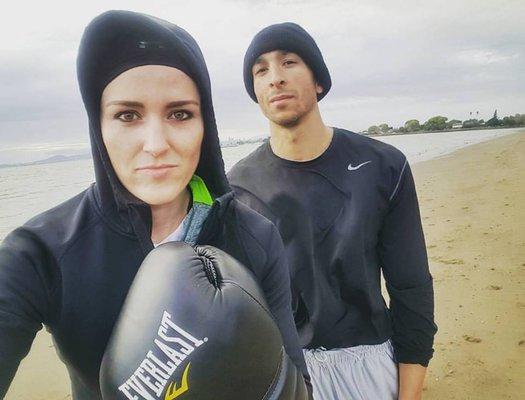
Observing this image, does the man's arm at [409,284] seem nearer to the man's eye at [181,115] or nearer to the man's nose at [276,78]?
the man's nose at [276,78]

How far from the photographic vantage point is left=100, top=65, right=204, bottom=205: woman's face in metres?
1.11

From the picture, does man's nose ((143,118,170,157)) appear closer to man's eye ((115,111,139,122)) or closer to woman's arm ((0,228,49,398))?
man's eye ((115,111,139,122))

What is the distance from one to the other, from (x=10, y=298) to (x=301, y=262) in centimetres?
117

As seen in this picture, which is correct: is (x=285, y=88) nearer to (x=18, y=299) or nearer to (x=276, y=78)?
(x=276, y=78)

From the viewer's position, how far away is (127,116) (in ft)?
3.72

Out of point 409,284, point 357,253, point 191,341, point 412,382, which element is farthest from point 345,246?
point 191,341

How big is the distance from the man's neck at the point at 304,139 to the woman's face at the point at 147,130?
0.78m

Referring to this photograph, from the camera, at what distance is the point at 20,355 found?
38.1 inches

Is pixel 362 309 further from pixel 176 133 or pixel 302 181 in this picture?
pixel 176 133

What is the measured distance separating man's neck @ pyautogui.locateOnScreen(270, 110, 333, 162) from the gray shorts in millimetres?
964

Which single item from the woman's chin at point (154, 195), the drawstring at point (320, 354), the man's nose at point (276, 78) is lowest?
the drawstring at point (320, 354)

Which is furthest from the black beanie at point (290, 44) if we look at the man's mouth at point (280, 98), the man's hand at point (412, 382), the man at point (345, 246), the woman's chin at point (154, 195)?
the man's hand at point (412, 382)

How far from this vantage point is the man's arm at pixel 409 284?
1.74m

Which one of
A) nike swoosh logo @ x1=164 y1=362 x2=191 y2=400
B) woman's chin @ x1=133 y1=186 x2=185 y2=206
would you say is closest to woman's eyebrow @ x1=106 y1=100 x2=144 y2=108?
woman's chin @ x1=133 y1=186 x2=185 y2=206
